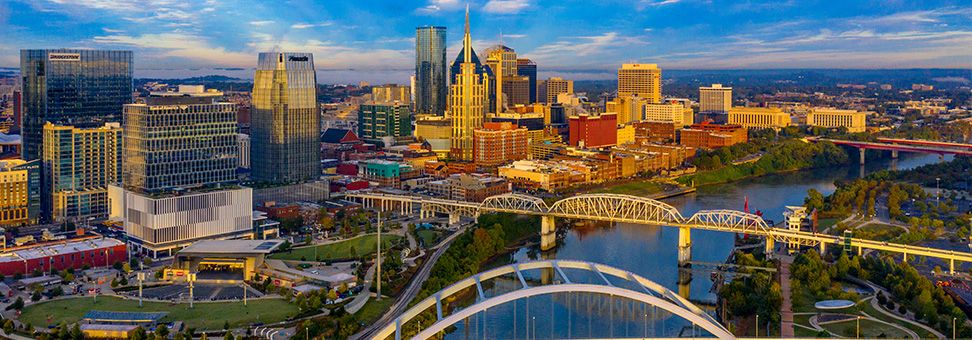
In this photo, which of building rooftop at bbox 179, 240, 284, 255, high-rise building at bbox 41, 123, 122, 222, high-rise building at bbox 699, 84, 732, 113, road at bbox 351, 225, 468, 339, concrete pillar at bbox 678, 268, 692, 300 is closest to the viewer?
road at bbox 351, 225, 468, 339

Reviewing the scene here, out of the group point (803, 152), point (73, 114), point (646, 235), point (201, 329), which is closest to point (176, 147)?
point (73, 114)

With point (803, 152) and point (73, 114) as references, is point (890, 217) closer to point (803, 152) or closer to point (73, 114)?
point (803, 152)

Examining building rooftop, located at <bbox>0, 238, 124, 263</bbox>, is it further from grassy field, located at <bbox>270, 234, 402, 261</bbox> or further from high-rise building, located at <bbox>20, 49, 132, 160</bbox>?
high-rise building, located at <bbox>20, 49, 132, 160</bbox>

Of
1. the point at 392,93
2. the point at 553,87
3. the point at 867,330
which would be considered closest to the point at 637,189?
the point at 867,330

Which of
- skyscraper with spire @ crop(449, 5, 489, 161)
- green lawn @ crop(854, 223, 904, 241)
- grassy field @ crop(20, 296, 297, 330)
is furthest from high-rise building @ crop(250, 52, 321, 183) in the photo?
green lawn @ crop(854, 223, 904, 241)

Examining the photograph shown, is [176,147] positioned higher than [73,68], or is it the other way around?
[73,68]

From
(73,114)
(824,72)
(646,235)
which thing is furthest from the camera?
(824,72)

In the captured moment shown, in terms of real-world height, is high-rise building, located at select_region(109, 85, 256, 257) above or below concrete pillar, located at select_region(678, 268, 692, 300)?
above
